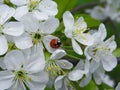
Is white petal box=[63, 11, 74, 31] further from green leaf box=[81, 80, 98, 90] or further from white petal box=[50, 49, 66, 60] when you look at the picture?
green leaf box=[81, 80, 98, 90]

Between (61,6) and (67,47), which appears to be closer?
(67,47)

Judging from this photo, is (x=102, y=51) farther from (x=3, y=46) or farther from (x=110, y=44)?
(x=3, y=46)

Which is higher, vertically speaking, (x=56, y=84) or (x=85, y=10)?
(x=56, y=84)

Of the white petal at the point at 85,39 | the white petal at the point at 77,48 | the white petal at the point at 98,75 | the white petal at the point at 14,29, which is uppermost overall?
the white petal at the point at 14,29

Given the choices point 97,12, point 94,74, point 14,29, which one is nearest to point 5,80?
point 14,29

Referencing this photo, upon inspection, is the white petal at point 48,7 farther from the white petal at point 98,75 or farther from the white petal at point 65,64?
the white petal at point 98,75

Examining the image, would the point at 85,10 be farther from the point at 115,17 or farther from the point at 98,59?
the point at 98,59

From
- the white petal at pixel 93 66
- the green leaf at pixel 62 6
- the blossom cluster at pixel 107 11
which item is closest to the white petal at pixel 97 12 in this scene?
the blossom cluster at pixel 107 11

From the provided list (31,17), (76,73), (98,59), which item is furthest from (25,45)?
(98,59)
